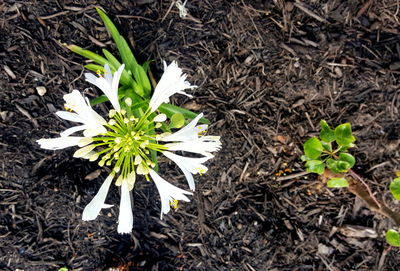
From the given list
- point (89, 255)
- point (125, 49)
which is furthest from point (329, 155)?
point (89, 255)

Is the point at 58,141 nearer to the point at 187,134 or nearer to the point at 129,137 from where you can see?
the point at 129,137

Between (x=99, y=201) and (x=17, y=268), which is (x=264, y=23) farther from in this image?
(x=17, y=268)

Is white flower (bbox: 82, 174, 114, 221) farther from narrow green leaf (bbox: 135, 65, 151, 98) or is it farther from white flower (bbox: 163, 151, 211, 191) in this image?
Result: narrow green leaf (bbox: 135, 65, 151, 98)

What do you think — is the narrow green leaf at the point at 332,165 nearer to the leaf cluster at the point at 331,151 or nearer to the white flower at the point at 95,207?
the leaf cluster at the point at 331,151

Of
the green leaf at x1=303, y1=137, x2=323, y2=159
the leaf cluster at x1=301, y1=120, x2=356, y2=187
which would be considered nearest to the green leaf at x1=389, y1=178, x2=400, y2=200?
the leaf cluster at x1=301, y1=120, x2=356, y2=187

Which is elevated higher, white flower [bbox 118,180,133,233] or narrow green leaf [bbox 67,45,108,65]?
narrow green leaf [bbox 67,45,108,65]

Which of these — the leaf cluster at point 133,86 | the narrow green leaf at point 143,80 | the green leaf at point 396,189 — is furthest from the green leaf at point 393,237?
the narrow green leaf at point 143,80
